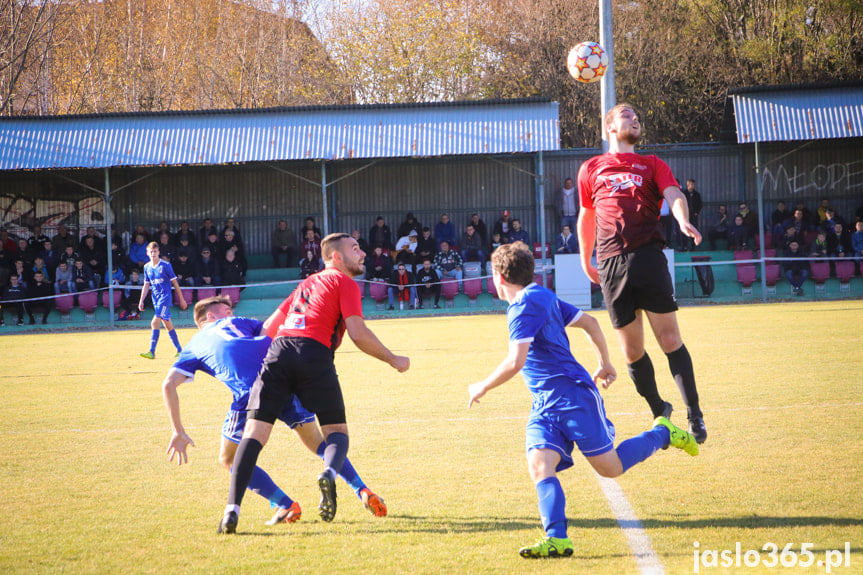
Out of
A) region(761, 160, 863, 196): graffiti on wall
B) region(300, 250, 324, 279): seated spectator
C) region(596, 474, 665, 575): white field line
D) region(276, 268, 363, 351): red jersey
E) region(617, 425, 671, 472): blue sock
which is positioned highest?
region(761, 160, 863, 196): graffiti on wall

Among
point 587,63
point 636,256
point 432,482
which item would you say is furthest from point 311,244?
point 636,256

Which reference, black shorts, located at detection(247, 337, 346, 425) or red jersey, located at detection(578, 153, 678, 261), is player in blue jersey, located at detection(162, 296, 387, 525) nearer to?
black shorts, located at detection(247, 337, 346, 425)

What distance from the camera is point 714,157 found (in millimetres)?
25141

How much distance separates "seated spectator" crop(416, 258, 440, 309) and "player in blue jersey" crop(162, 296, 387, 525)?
54.3 ft

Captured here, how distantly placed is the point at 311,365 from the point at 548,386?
4.20 feet

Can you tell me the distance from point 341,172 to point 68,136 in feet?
25.6

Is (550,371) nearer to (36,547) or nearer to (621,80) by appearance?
(36,547)

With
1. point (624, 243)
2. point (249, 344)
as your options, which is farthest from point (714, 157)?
point (249, 344)

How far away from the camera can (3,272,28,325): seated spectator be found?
20.9 m

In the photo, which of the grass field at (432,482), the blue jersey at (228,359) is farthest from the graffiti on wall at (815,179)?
the blue jersey at (228,359)

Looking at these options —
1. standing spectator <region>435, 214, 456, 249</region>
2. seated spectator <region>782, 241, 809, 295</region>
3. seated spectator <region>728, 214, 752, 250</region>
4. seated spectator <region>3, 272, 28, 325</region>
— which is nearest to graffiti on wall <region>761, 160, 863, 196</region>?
seated spectator <region>728, 214, 752, 250</region>

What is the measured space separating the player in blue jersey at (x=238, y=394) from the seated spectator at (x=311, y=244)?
1748cm

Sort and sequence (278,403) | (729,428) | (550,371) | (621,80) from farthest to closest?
(621,80)
(729,428)
(278,403)
(550,371)

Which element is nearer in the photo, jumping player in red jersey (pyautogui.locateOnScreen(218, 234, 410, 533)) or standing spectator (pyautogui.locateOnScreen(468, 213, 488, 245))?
jumping player in red jersey (pyautogui.locateOnScreen(218, 234, 410, 533))
